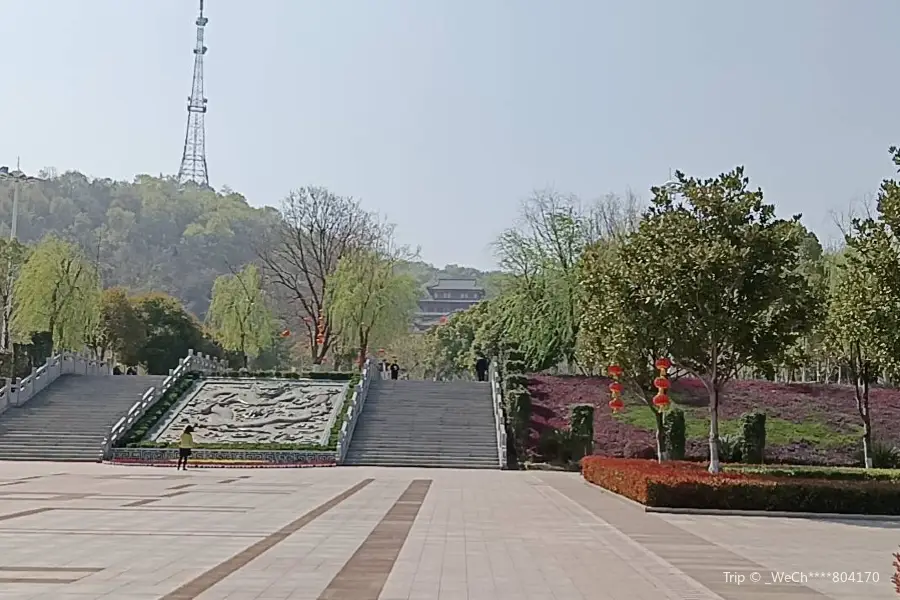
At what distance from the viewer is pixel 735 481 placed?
51.1ft

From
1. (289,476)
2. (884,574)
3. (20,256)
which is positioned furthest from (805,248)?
(20,256)

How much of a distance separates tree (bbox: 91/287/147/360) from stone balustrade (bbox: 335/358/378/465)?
57.5 feet

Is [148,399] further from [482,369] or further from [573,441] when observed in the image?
[482,369]

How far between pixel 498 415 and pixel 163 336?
2518 cm

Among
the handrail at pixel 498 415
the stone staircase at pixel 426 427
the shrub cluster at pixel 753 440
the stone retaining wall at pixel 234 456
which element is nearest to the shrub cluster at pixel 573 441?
the handrail at pixel 498 415

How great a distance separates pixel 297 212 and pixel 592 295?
106 feet

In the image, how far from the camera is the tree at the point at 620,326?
1809 centimetres

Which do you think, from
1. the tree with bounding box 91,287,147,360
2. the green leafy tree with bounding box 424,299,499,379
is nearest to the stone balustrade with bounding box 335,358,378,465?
the tree with bounding box 91,287,147,360

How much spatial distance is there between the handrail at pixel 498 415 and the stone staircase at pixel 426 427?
0.25 meters

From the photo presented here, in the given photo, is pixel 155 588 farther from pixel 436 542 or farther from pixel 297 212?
pixel 297 212

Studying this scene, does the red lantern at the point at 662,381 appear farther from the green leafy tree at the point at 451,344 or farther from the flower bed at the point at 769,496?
the green leafy tree at the point at 451,344

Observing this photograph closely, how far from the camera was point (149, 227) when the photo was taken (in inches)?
3531

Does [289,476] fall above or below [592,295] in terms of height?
below

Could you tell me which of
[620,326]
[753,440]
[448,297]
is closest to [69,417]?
[620,326]
